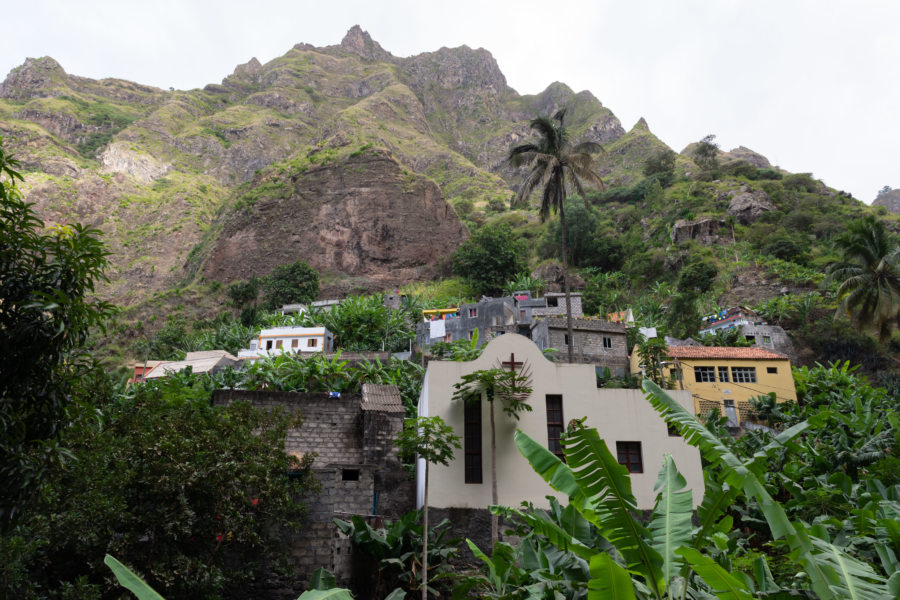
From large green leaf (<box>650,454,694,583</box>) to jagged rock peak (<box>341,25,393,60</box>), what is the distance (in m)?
193

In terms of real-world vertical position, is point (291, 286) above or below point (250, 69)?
below

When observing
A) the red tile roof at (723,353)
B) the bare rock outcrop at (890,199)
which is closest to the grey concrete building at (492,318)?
the red tile roof at (723,353)

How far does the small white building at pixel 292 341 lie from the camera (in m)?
40.5

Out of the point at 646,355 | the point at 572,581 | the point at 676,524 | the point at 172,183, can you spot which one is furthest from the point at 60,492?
the point at 172,183

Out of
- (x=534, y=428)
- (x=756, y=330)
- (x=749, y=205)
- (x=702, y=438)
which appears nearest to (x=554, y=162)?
(x=534, y=428)

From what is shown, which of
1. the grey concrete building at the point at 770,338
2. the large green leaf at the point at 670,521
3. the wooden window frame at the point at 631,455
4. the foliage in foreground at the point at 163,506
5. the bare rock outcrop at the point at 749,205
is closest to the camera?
the large green leaf at the point at 670,521

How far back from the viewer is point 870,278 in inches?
1192

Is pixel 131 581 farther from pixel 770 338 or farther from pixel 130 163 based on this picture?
pixel 130 163

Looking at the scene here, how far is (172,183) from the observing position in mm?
104000

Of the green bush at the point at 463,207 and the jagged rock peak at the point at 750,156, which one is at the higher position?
the jagged rock peak at the point at 750,156

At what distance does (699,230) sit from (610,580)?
197ft

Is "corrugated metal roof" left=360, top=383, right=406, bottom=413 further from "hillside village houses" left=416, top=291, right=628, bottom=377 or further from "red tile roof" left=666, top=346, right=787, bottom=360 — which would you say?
"red tile roof" left=666, top=346, right=787, bottom=360

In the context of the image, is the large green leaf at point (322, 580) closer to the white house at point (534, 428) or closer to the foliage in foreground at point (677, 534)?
the foliage in foreground at point (677, 534)

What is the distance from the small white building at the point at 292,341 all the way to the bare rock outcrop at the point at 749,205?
44.0m
